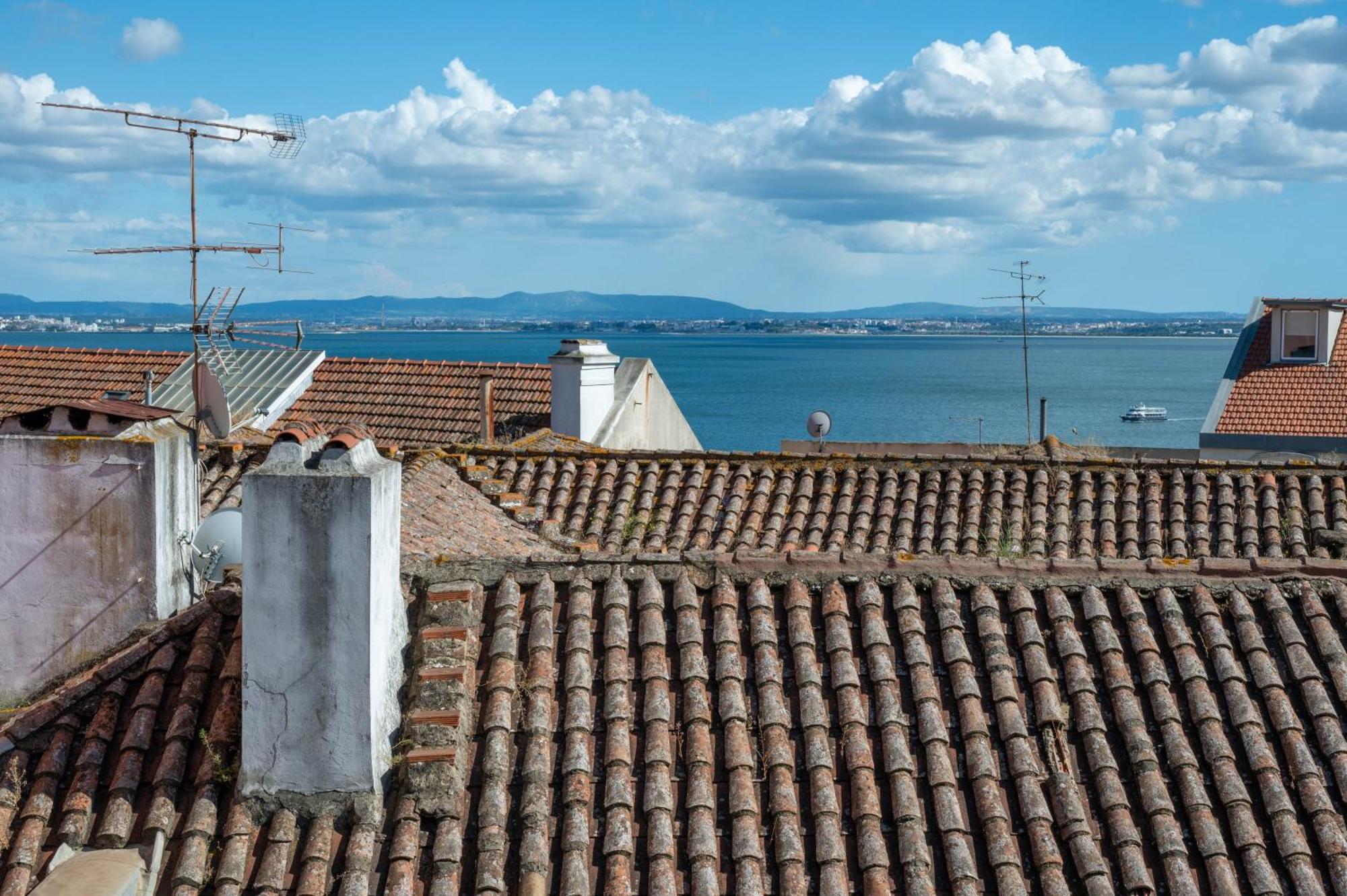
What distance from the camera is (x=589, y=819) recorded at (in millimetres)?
6355

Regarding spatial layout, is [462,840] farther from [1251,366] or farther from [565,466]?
[1251,366]

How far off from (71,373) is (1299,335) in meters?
27.0

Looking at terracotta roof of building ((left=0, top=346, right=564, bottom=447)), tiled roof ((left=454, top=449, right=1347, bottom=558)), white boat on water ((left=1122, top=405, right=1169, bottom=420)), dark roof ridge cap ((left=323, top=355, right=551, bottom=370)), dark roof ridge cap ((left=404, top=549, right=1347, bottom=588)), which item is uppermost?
dark roof ridge cap ((left=323, top=355, right=551, bottom=370))

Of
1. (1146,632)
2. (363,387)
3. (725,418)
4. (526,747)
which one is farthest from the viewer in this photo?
(725,418)

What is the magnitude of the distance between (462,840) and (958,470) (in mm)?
10049

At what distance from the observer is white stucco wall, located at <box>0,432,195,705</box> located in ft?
26.6

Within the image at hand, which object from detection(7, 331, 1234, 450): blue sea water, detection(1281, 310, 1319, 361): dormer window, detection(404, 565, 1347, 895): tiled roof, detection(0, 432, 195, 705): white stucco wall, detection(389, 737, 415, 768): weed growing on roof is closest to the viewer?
detection(404, 565, 1347, 895): tiled roof

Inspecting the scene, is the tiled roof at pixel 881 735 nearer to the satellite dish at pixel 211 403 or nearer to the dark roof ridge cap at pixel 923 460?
the satellite dish at pixel 211 403

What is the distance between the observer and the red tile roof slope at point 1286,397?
31.6 metres

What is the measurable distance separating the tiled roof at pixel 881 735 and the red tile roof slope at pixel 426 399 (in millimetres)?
16030

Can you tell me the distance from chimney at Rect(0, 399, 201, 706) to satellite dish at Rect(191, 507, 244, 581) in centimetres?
31

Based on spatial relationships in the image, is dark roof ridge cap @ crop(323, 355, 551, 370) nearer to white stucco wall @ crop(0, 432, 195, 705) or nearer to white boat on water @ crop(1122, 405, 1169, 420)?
white stucco wall @ crop(0, 432, 195, 705)

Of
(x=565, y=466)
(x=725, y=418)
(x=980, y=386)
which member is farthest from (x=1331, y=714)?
(x=980, y=386)

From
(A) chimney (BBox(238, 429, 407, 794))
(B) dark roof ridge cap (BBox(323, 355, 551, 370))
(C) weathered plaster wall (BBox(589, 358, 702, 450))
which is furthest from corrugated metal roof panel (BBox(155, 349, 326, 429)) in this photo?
(A) chimney (BBox(238, 429, 407, 794))
